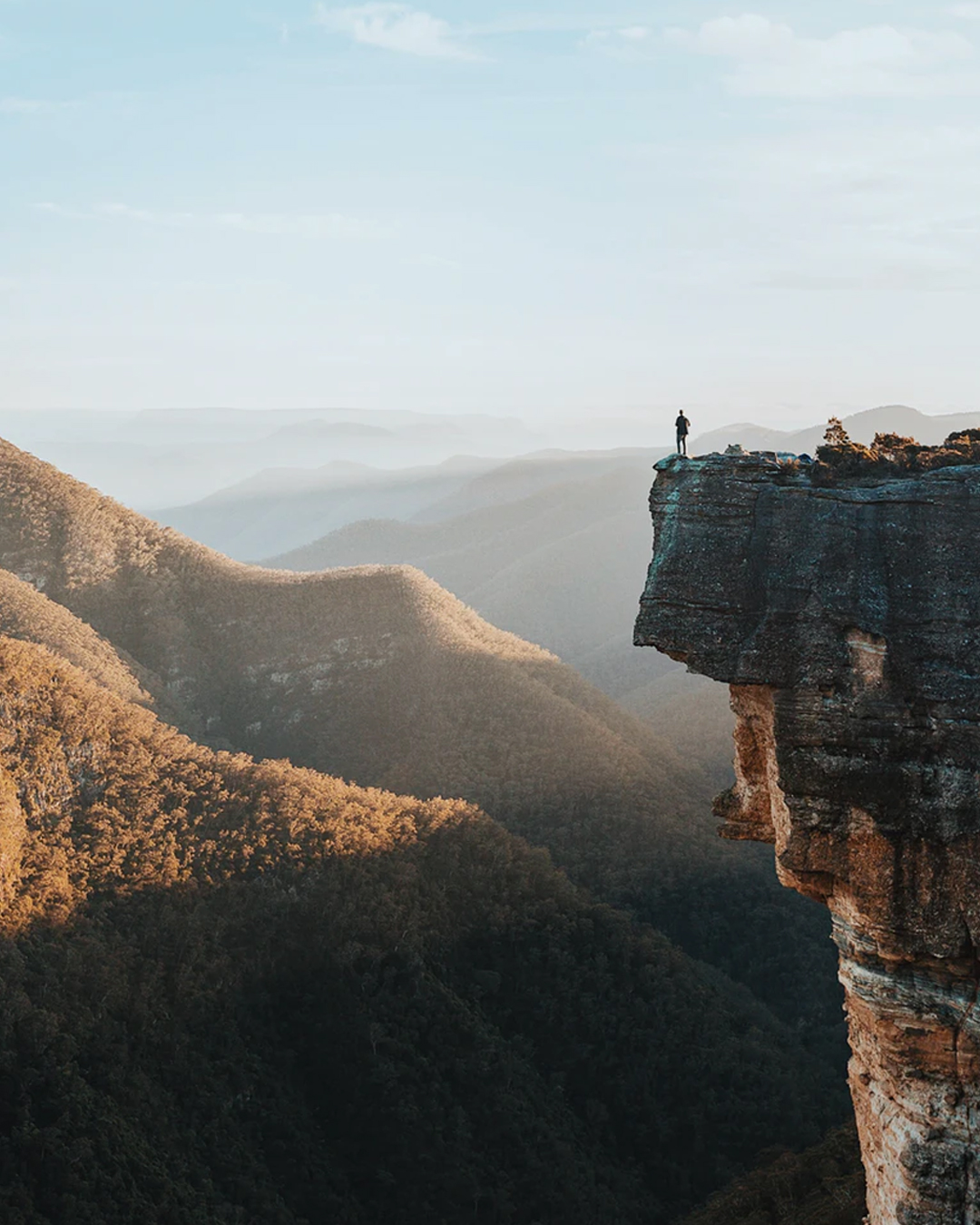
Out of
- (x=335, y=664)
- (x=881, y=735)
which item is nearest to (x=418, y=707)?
(x=335, y=664)

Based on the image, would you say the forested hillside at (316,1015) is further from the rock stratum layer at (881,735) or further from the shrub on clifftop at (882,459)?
the shrub on clifftop at (882,459)

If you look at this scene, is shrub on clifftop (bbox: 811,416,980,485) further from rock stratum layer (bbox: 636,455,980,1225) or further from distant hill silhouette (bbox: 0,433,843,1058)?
distant hill silhouette (bbox: 0,433,843,1058)

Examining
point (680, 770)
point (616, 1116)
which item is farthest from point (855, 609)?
point (680, 770)

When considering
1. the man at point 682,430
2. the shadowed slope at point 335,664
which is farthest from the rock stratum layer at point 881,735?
the shadowed slope at point 335,664

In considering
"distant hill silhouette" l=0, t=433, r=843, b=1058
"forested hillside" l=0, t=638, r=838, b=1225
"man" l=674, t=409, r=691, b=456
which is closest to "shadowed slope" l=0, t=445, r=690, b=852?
"distant hill silhouette" l=0, t=433, r=843, b=1058

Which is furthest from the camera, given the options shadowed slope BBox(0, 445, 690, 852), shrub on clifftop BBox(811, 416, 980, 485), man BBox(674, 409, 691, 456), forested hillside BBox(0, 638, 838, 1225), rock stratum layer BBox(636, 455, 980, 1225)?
shadowed slope BBox(0, 445, 690, 852)

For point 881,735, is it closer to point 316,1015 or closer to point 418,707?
point 316,1015

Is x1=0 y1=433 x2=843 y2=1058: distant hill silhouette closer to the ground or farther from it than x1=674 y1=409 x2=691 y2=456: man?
closer to the ground
